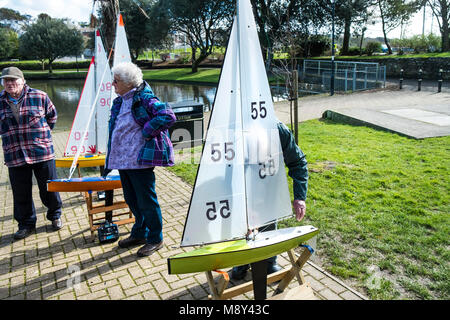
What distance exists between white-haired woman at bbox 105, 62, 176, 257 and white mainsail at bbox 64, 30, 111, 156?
7.97 ft

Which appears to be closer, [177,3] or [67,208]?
[67,208]

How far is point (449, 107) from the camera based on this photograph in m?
12.1

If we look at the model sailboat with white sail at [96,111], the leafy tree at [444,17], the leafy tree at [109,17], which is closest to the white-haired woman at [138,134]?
the model sailboat with white sail at [96,111]

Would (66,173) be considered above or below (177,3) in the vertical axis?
below

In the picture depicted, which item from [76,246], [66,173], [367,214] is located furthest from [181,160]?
[367,214]

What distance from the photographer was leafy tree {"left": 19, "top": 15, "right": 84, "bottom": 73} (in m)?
54.5

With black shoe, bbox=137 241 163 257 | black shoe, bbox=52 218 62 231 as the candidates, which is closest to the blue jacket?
black shoe, bbox=137 241 163 257

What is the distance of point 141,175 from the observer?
3799mm

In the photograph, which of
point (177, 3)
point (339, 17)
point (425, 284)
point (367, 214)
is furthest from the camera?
point (177, 3)

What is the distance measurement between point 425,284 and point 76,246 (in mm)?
3905

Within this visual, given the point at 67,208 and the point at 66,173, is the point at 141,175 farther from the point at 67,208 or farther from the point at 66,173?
the point at 66,173

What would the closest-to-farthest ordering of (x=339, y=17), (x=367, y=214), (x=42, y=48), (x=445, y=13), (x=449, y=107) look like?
(x=367, y=214)
(x=449, y=107)
(x=445, y=13)
(x=339, y=17)
(x=42, y=48)

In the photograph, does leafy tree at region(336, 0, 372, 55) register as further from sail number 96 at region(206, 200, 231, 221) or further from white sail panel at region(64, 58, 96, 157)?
sail number 96 at region(206, 200, 231, 221)

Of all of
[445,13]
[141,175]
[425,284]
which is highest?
[445,13]
